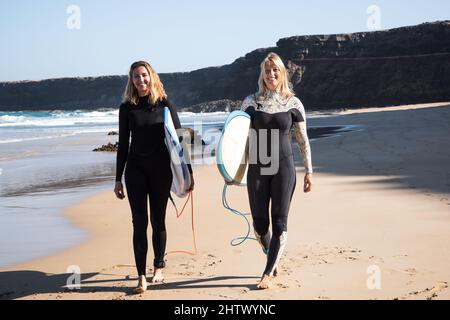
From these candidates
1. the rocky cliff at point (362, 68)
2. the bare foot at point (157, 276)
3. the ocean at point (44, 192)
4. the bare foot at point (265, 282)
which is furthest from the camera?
the rocky cliff at point (362, 68)

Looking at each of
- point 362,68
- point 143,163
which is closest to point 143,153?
point 143,163

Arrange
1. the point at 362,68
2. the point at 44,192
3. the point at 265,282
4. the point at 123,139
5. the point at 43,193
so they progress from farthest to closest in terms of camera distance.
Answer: the point at 362,68 → the point at 44,192 → the point at 43,193 → the point at 123,139 → the point at 265,282

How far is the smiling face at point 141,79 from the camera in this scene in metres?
4.37

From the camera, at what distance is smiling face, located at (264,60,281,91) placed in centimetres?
439

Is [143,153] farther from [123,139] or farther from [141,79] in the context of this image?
[141,79]

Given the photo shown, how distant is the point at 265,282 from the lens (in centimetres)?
427

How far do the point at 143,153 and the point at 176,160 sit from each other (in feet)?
0.83

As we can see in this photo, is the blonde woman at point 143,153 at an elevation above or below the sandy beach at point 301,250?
above

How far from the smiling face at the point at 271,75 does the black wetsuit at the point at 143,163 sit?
829mm

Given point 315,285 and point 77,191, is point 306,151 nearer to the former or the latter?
point 315,285

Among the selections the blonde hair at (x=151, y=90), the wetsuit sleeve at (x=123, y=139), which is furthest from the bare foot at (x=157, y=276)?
the blonde hair at (x=151, y=90)

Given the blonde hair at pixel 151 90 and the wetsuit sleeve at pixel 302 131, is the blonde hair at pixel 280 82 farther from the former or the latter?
the blonde hair at pixel 151 90

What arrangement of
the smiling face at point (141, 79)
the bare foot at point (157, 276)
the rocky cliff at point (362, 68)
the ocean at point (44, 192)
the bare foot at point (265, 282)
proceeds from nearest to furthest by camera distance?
1. the bare foot at point (265, 282)
2. the smiling face at point (141, 79)
3. the bare foot at point (157, 276)
4. the ocean at point (44, 192)
5. the rocky cliff at point (362, 68)

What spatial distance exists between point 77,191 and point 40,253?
3894mm
